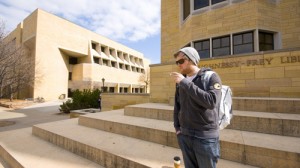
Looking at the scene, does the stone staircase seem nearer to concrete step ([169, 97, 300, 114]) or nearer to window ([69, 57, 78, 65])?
concrete step ([169, 97, 300, 114])

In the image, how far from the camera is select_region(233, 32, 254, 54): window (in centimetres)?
786

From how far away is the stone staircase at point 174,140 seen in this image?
2.63m

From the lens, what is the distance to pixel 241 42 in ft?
26.6

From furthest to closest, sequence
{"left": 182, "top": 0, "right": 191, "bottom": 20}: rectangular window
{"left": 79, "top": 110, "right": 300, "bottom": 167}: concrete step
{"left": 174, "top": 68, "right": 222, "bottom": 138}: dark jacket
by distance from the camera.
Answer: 1. {"left": 182, "top": 0, "right": 191, "bottom": 20}: rectangular window
2. {"left": 79, "top": 110, "right": 300, "bottom": 167}: concrete step
3. {"left": 174, "top": 68, "right": 222, "bottom": 138}: dark jacket

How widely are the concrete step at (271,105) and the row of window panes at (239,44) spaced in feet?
14.2

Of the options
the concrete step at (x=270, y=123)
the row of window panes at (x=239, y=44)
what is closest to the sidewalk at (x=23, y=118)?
the concrete step at (x=270, y=123)

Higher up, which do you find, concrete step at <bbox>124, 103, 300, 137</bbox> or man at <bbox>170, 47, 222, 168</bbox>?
man at <bbox>170, 47, 222, 168</bbox>

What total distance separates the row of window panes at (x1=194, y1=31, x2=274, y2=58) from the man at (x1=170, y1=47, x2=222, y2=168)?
7.26 meters

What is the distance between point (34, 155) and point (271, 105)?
18.3 ft

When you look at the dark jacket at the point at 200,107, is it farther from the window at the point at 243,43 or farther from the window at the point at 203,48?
the window at the point at 203,48

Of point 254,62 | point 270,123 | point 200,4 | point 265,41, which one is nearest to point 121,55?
point 200,4

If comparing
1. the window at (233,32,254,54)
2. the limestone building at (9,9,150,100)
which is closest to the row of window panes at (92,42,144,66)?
the limestone building at (9,9,150,100)

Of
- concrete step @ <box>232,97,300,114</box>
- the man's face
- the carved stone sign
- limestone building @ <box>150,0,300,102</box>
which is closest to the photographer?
the man's face

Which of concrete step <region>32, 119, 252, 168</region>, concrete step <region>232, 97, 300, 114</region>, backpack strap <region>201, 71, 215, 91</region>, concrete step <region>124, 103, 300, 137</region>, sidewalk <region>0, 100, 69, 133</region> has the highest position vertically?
backpack strap <region>201, 71, 215, 91</region>
